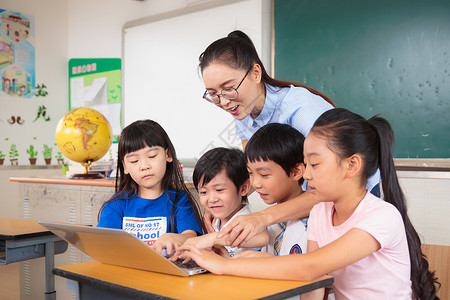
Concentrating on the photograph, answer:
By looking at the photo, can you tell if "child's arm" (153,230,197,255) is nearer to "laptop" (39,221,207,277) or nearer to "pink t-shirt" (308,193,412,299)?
"laptop" (39,221,207,277)

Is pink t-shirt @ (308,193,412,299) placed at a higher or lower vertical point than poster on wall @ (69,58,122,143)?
lower

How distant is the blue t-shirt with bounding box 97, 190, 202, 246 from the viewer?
5.33 feet

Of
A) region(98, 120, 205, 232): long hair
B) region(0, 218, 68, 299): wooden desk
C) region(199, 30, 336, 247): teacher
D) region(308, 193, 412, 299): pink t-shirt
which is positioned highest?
region(199, 30, 336, 247): teacher

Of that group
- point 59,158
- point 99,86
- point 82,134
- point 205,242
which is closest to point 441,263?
point 205,242

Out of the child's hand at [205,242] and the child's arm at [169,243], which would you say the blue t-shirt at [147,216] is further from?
the child's hand at [205,242]

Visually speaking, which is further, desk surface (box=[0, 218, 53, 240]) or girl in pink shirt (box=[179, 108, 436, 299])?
desk surface (box=[0, 218, 53, 240])

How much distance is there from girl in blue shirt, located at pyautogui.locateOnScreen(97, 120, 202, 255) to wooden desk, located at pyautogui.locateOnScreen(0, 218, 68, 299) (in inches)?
13.9

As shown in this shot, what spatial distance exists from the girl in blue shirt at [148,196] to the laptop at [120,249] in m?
0.46

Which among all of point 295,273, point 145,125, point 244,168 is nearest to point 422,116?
point 244,168

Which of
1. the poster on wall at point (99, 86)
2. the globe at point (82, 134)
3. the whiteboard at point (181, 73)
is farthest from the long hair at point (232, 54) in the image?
the poster on wall at point (99, 86)

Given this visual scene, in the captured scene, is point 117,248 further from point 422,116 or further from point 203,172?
point 422,116

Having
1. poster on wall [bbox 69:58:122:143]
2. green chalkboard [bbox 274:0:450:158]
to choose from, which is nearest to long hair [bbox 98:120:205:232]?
green chalkboard [bbox 274:0:450:158]

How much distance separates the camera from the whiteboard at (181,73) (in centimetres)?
379

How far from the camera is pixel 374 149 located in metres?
1.19
